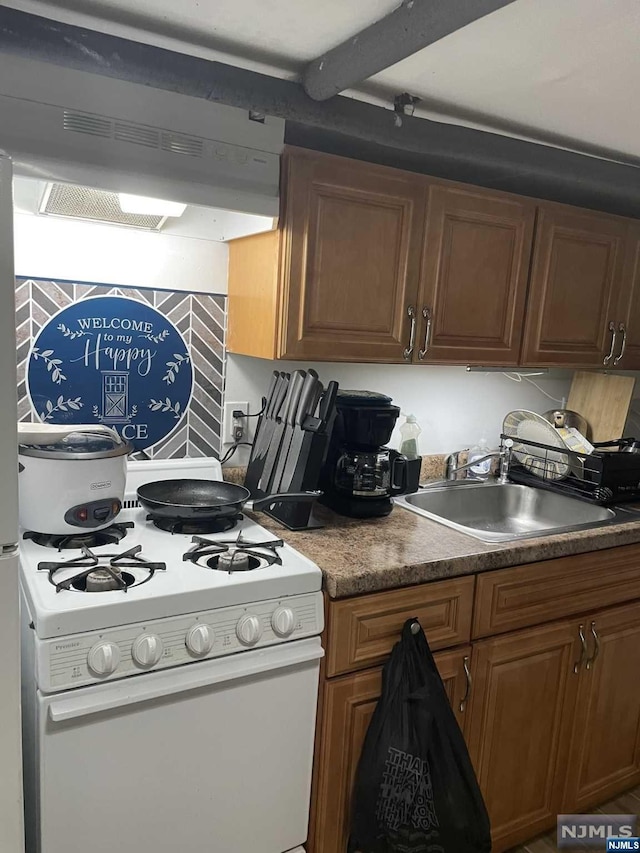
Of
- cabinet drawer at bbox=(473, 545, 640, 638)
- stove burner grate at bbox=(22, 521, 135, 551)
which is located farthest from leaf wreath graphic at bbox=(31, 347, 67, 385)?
cabinet drawer at bbox=(473, 545, 640, 638)

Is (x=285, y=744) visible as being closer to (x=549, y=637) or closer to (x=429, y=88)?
(x=549, y=637)

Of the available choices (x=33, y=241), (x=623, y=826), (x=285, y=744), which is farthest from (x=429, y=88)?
(x=623, y=826)

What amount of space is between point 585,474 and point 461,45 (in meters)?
1.39

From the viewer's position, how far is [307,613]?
1447 mm

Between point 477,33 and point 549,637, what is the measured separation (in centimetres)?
155

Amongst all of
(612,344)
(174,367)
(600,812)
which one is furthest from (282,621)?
(612,344)

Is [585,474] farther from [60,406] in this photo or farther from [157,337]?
[60,406]

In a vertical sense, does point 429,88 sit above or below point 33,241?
above

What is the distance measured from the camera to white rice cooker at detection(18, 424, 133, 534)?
58.2 inches

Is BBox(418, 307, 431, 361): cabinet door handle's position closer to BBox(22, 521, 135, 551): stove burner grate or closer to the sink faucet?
the sink faucet

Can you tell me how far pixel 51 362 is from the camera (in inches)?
70.9

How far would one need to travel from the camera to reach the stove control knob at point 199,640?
1.31 m

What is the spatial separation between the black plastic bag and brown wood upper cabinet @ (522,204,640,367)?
1.18 m

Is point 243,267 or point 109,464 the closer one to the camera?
point 109,464
